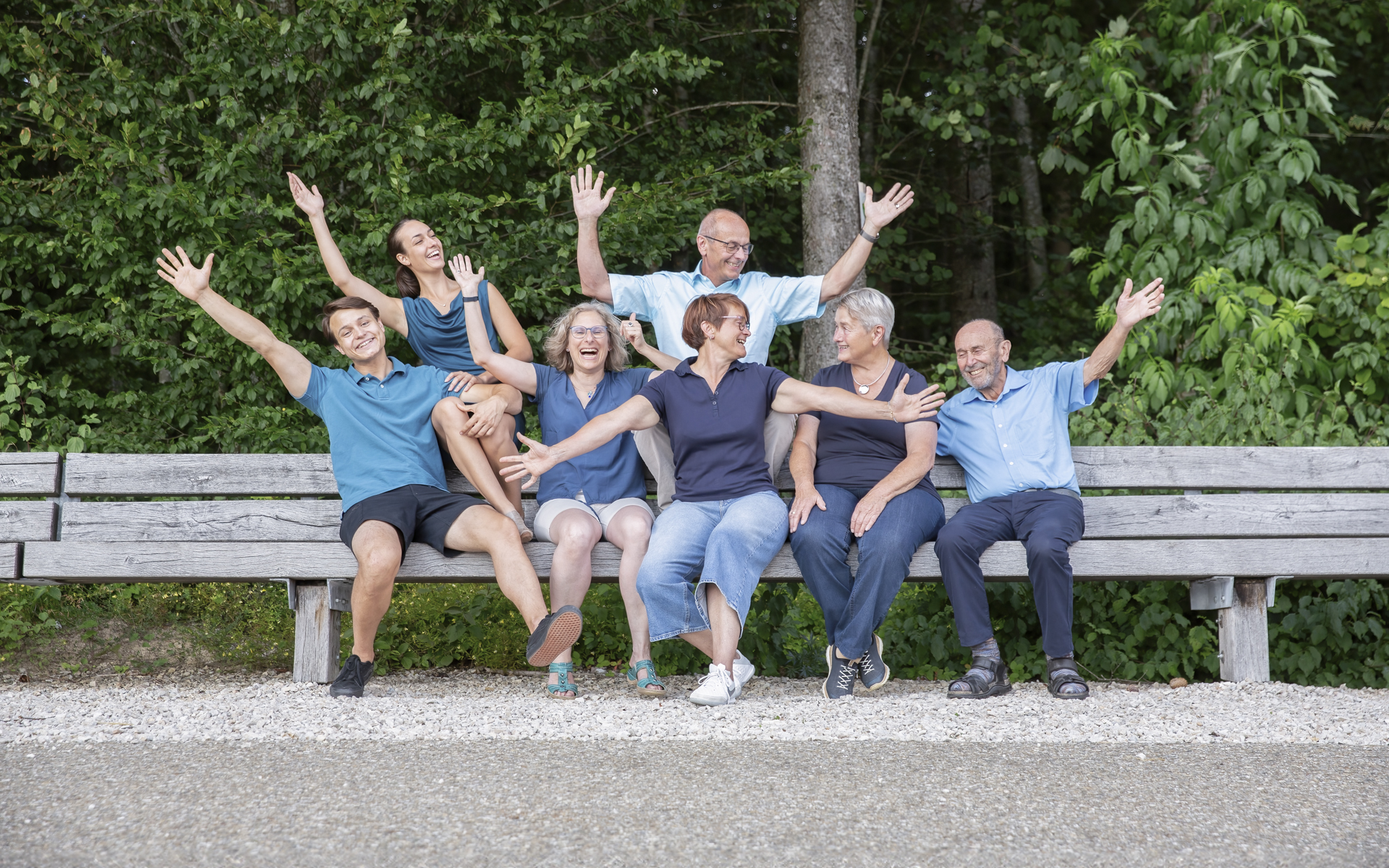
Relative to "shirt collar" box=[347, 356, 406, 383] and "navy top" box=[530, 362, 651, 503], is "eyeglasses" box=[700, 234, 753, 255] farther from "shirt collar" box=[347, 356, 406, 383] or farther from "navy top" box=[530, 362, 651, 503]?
"shirt collar" box=[347, 356, 406, 383]

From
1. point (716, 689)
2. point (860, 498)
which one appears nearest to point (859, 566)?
point (860, 498)

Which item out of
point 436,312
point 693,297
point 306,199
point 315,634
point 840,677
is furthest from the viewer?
point 306,199

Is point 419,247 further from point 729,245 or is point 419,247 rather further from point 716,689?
point 716,689

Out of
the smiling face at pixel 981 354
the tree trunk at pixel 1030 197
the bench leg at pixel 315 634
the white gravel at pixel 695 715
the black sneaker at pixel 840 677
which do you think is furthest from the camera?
the tree trunk at pixel 1030 197

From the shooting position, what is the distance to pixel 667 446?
15.0ft

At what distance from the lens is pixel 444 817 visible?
253 cm

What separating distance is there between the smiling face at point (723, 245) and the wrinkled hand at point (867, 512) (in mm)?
1223

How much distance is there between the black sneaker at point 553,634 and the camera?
383 centimetres

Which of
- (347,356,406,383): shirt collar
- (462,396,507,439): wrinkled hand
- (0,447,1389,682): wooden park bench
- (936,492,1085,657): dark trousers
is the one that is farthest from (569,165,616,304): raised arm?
(936,492,1085,657): dark trousers

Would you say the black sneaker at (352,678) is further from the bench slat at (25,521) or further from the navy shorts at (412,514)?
the bench slat at (25,521)

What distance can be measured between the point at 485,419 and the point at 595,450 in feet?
1.44

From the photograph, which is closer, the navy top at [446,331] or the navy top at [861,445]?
the navy top at [861,445]

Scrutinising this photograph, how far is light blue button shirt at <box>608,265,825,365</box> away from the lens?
498cm

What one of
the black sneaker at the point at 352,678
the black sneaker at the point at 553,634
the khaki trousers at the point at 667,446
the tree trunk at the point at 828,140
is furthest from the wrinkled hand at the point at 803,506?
the tree trunk at the point at 828,140
